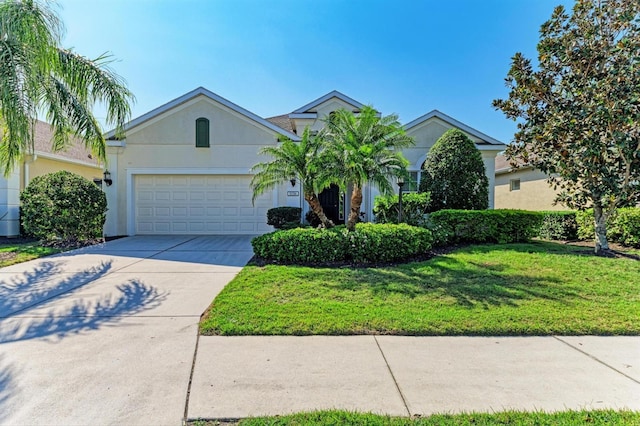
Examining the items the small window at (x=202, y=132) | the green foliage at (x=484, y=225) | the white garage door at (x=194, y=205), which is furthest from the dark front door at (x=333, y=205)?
the small window at (x=202, y=132)

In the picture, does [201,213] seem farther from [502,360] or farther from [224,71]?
[502,360]

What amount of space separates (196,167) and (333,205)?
5703 millimetres

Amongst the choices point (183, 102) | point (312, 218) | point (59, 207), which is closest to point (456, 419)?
point (312, 218)

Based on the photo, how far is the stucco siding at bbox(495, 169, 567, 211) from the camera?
15.4 metres

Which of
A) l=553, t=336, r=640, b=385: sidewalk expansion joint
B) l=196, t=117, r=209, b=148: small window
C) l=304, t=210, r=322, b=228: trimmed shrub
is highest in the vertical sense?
l=196, t=117, r=209, b=148: small window

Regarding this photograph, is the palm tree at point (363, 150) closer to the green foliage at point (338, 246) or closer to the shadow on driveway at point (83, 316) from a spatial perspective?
the green foliage at point (338, 246)

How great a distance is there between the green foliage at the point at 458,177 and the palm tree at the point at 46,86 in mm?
9570

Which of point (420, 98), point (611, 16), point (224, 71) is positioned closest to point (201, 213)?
point (224, 71)

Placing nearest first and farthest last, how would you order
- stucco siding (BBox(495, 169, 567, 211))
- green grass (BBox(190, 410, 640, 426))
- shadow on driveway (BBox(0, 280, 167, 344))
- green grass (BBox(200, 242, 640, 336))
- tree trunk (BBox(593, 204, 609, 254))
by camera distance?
green grass (BBox(190, 410, 640, 426))
shadow on driveway (BBox(0, 280, 167, 344))
green grass (BBox(200, 242, 640, 336))
tree trunk (BBox(593, 204, 609, 254))
stucco siding (BBox(495, 169, 567, 211))

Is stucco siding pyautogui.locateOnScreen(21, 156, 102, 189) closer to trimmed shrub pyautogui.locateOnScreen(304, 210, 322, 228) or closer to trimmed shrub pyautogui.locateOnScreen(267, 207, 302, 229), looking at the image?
trimmed shrub pyautogui.locateOnScreen(267, 207, 302, 229)

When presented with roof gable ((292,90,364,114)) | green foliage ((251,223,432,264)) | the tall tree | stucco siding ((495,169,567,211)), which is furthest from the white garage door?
stucco siding ((495,169,567,211))

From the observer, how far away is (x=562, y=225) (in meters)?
11.1

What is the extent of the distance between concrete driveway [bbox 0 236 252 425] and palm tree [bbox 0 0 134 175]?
134 inches

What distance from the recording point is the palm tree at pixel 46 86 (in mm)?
7047
